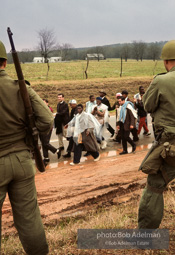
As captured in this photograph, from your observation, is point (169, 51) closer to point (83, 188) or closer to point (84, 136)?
point (83, 188)

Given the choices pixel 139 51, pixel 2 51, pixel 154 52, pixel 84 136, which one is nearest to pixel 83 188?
pixel 84 136

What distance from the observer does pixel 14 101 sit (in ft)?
9.91

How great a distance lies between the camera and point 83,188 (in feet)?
22.1

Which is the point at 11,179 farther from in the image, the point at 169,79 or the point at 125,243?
the point at 169,79

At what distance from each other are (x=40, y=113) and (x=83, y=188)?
3844 mm

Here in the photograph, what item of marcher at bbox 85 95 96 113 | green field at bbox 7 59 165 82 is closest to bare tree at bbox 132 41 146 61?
green field at bbox 7 59 165 82

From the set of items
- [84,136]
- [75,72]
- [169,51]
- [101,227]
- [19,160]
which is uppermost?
[169,51]

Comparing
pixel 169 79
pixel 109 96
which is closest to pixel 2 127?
pixel 169 79

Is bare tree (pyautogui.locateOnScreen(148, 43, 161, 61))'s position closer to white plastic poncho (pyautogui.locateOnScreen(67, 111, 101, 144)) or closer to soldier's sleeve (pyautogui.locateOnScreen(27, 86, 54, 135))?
white plastic poncho (pyautogui.locateOnScreen(67, 111, 101, 144))

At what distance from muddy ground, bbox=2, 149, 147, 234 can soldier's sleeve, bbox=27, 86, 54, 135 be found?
2398 millimetres

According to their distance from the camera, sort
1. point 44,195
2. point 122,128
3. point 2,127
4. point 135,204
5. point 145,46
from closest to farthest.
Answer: point 2,127, point 135,204, point 44,195, point 122,128, point 145,46

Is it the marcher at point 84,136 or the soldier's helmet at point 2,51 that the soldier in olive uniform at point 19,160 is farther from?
the marcher at point 84,136

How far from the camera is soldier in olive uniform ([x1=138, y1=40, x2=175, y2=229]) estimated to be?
3426 mm

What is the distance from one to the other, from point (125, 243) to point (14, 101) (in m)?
1.87
